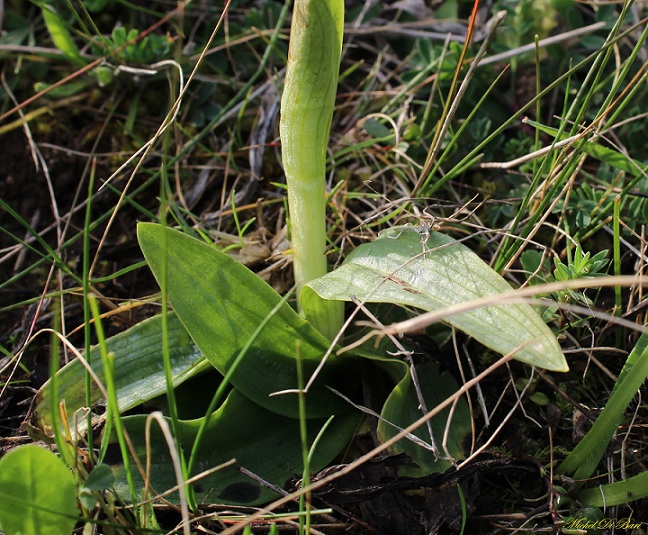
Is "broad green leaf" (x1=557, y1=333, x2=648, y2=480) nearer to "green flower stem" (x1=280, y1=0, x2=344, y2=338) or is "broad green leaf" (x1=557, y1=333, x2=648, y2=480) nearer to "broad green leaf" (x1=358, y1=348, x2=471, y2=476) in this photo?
"broad green leaf" (x1=358, y1=348, x2=471, y2=476)

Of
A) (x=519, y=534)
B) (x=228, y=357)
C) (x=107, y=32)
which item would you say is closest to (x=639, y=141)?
(x=519, y=534)

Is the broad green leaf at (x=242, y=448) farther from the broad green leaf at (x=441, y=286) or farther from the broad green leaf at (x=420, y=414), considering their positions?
the broad green leaf at (x=441, y=286)

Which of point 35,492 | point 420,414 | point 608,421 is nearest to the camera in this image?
point 35,492

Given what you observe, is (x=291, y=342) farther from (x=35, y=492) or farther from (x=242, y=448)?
(x=35, y=492)

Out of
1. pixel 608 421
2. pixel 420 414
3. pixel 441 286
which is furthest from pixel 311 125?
pixel 608 421

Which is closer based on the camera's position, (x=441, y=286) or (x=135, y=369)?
(x=441, y=286)

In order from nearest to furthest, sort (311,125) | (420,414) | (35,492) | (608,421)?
(35,492) → (608,421) → (311,125) → (420,414)

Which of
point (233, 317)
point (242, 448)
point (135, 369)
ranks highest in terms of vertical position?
point (233, 317)

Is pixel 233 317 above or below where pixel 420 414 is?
above
